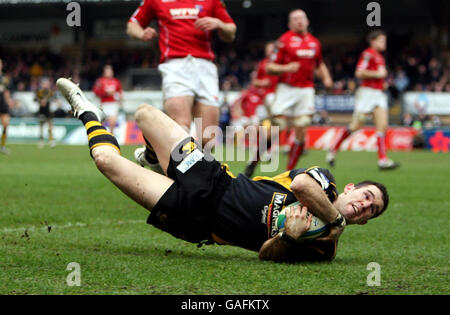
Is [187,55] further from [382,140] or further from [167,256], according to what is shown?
[382,140]

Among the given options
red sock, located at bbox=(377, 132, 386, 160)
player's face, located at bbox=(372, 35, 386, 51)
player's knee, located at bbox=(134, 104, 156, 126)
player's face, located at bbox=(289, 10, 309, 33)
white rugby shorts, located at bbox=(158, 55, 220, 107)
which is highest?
player's face, located at bbox=(289, 10, 309, 33)

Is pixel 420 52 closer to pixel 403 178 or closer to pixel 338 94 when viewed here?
pixel 338 94

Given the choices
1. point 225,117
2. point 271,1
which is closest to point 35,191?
point 225,117

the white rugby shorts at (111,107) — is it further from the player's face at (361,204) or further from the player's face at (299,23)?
the player's face at (361,204)

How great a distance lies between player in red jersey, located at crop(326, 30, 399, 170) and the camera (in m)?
13.4

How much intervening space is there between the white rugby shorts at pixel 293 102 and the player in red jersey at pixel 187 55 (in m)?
4.02

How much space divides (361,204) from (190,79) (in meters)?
3.50

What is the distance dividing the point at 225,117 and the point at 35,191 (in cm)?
2285

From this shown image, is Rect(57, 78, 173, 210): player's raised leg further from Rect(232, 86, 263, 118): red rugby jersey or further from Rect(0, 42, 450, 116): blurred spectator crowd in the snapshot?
Rect(0, 42, 450, 116): blurred spectator crowd

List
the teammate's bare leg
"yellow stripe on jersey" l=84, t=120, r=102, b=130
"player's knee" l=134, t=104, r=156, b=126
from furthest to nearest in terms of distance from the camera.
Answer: the teammate's bare leg < "yellow stripe on jersey" l=84, t=120, r=102, b=130 < "player's knee" l=134, t=104, r=156, b=126

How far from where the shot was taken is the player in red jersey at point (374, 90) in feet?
43.9

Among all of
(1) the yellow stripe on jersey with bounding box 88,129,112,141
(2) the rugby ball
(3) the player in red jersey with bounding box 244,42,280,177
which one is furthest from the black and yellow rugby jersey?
(3) the player in red jersey with bounding box 244,42,280,177

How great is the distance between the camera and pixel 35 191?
8.41 m

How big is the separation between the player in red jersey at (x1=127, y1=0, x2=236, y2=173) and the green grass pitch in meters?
1.26
